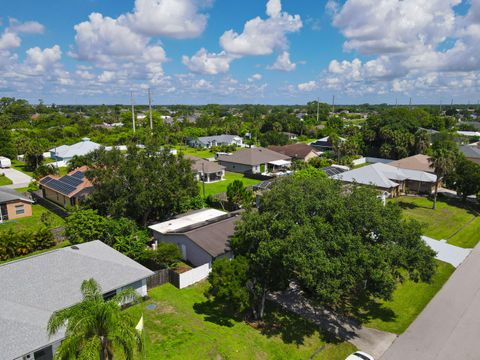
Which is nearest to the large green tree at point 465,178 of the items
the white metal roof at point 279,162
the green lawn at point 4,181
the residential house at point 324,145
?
the white metal roof at point 279,162

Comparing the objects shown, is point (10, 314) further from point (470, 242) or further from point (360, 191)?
point (470, 242)

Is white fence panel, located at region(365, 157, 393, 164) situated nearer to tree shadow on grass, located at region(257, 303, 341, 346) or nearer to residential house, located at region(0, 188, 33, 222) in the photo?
tree shadow on grass, located at region(257, 303, 341, 346)

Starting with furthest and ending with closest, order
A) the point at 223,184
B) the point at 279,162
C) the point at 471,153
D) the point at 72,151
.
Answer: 1. the point at 72,151
2. the point at 471,153
3. the point at 279,162
4. the point at 223,184

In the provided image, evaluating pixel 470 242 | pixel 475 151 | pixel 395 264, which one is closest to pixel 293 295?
pixel 395 264

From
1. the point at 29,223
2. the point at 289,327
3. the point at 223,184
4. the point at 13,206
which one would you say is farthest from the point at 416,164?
the point at 13,206

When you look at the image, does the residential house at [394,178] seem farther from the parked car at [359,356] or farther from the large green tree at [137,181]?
the parked car at [359,356]

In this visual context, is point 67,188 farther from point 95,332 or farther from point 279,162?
point 279,162
